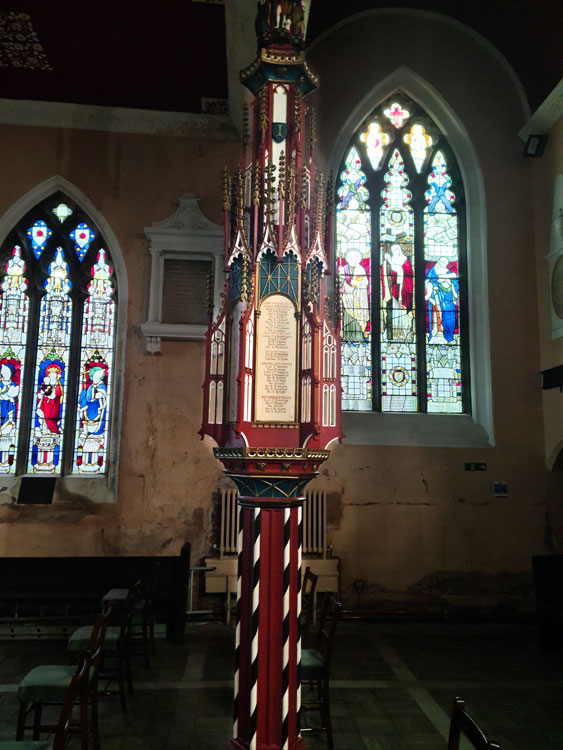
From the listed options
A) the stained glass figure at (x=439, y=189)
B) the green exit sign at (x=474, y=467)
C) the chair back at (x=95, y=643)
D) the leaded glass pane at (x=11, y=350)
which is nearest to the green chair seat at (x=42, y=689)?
the chair back at (x=95, y=643)

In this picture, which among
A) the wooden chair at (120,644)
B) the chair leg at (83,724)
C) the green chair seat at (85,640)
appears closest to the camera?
the chair leg at (83,724)

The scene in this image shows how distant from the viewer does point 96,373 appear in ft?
23.1

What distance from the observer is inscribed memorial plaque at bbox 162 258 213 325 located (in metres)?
6.88

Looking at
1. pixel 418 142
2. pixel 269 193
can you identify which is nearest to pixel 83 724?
pixel 269 193

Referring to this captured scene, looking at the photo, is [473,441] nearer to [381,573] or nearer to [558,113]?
[381,573]

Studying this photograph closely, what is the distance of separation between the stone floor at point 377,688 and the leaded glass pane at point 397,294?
269 cm

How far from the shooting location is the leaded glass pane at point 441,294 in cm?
741

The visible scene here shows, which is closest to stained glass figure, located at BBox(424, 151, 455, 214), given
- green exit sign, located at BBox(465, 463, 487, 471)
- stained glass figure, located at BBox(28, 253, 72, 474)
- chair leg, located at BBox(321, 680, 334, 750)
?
green exit sign, located at BBox(465, 463, 487, 471)

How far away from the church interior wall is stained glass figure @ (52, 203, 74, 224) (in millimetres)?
353

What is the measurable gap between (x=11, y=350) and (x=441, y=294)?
5.18 m

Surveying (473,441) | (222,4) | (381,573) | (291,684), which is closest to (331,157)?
(222,4)

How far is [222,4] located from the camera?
564cm

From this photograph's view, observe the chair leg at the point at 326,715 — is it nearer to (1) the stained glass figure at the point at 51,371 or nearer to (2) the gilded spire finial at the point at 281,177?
(2) the gilded spire finial at the point at 281,177

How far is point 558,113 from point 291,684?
663cm
